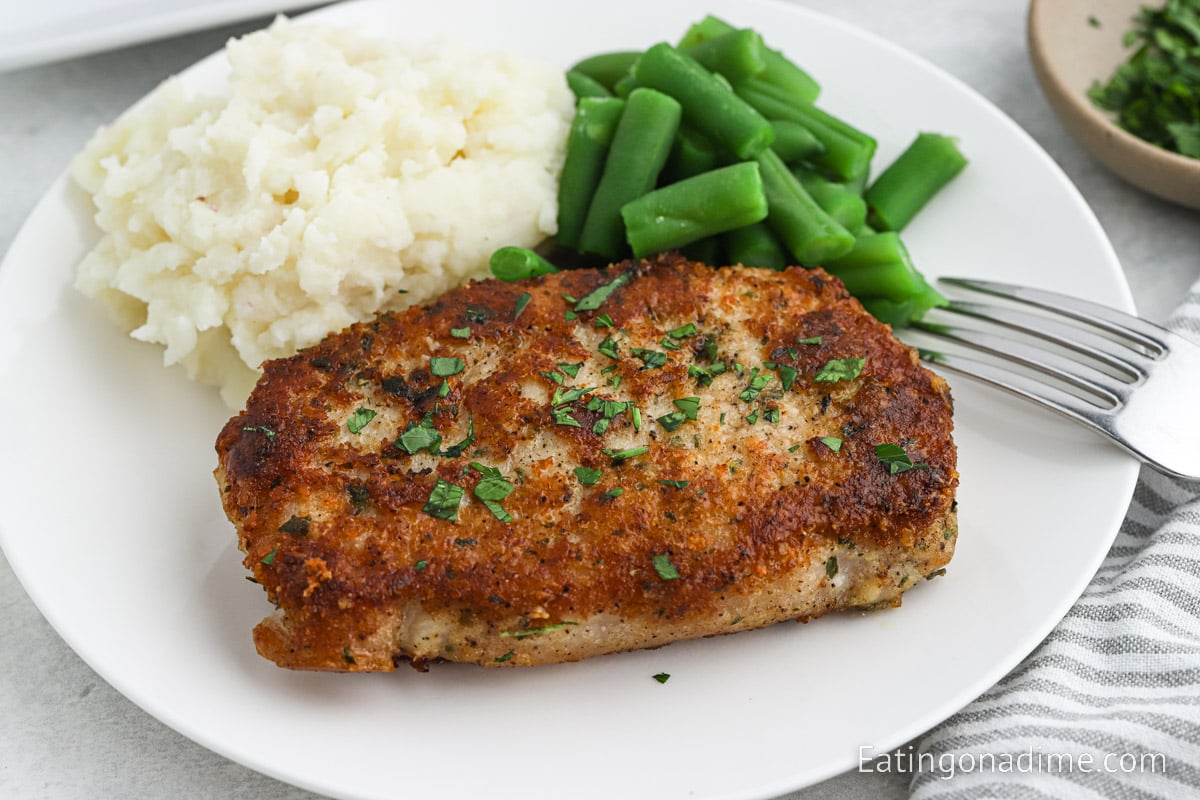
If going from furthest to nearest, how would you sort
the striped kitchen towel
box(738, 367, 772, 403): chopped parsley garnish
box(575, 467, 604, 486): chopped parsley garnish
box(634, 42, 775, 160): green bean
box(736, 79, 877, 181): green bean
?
box(736, 79, 877, 181): green bean → box(634, 42, 775, 160): green bean → box(738, 367, 772, 403): chopped parsley garnish → box(575, 467, 604, 486): chopped parsley garnish → the striped kitchen towel

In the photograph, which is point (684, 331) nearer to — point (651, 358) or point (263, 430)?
point (651, 358)

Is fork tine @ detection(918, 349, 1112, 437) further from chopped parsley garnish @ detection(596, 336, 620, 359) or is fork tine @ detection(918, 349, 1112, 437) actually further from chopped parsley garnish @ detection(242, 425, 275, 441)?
chopped parsley garnish @ detection(242, 425, 275, 441)

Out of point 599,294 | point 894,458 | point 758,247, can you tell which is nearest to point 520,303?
point 599,294

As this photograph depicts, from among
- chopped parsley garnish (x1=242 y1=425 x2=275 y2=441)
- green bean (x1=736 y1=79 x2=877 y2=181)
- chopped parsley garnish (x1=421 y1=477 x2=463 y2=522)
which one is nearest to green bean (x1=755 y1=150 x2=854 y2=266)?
green bean (x1=736 y1=79 x2=877 y2=181)

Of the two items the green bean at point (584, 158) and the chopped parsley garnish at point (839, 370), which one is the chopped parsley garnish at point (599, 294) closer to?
the green bean at point (584, 158)

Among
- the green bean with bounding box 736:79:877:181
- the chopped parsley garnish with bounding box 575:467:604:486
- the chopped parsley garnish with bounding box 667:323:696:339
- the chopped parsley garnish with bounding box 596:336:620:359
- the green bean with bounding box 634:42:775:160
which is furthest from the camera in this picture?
the green bean with bounding box 736:79:877:181

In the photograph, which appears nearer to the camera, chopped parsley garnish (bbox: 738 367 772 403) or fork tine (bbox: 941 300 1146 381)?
chopped parsley garnish (bbox: 738 367 772 403)
